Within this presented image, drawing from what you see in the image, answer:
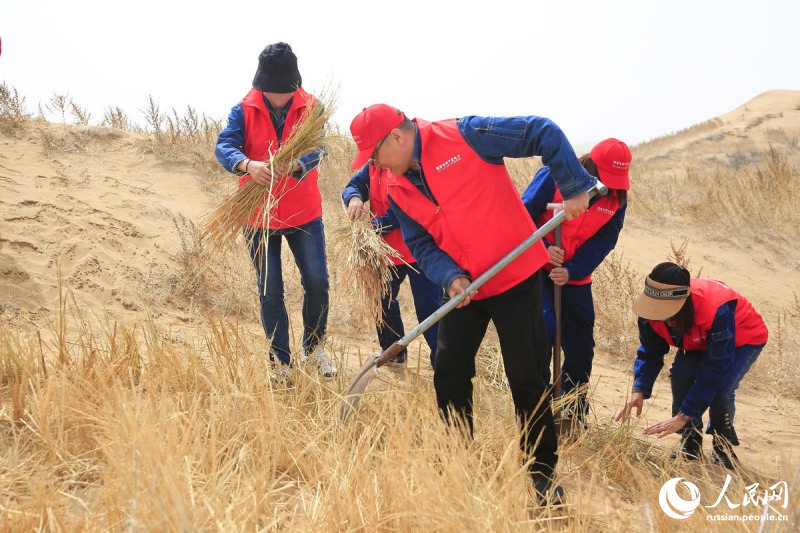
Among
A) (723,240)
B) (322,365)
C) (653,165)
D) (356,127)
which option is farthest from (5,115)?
(653,165)

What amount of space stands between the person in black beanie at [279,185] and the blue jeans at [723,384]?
1809 millimetres

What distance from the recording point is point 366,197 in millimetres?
3938

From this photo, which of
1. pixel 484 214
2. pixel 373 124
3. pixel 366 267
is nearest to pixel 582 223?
pixel 484 214

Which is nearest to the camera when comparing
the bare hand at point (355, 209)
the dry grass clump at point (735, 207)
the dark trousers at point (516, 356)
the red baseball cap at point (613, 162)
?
the dark trousers at point (516, 356)

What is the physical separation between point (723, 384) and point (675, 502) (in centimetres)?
129

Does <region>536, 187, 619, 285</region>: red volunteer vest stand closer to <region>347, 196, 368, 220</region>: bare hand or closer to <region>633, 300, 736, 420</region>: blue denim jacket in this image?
<region>633, 300, 736, 420</region>: blue denim jacket

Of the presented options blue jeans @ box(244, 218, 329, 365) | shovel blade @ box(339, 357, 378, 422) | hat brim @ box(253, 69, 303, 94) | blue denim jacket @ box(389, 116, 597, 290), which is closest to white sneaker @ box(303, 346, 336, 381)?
blue jeans @ box(244, 218, 329, 365)

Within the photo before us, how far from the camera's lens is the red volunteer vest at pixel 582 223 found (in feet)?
10.9

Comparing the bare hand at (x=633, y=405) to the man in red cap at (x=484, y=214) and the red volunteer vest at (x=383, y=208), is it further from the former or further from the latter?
the red volunteer vest at (x=383, y=208)

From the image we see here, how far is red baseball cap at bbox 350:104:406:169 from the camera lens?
2.49 metres

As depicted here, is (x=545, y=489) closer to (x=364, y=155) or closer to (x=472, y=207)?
(x=472, y=207)

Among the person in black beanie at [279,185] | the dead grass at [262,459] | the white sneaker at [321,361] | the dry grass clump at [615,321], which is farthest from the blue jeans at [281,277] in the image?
the dry grass clump at [615,321]

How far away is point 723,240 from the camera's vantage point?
906 centimetres

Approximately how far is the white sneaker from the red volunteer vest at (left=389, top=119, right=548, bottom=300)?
104 centimetres
